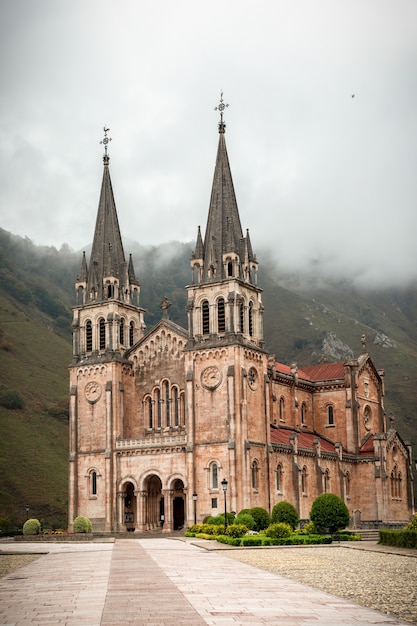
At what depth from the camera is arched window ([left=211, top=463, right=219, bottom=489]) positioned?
73938 millimetres

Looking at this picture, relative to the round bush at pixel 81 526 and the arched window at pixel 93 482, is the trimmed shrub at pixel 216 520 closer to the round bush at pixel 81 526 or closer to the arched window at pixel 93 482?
the round bush at pixel 81 526

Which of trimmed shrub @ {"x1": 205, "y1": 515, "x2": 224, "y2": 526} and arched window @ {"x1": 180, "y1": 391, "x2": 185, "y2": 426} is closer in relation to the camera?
trimmed shrub @ {"x1": 205, "y1": 515, "x2": 224, "y2": 526}

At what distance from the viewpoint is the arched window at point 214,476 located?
7394cm

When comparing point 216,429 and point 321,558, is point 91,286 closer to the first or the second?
point 216,429

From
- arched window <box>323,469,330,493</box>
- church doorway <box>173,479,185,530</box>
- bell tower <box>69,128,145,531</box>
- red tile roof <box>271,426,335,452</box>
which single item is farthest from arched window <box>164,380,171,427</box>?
arched window <box>323,469,330,493</box>

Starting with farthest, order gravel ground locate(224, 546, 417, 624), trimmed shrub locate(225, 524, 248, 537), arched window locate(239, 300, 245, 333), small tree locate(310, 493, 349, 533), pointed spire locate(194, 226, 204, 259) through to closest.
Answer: pointed spire locate(194, 226, 204, 259), arched window locate(239, 300, 245, 333), small tree locate(310, 493, 349, 533), trimmed shrub locate(225, 524, 248, 537), gravel ground locate(224, 546, 417, 624)

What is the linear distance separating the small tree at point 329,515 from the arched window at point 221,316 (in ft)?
71.3

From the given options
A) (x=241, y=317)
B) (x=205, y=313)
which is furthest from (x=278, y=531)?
(x=205, y=313)

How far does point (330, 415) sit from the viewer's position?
313 ft

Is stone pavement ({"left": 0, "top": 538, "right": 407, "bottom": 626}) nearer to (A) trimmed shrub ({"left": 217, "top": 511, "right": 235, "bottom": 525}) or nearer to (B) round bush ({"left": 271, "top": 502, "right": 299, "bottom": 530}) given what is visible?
(B) round bush ({"left": 271, "top": 502, "right": 299, "bottom": 530})

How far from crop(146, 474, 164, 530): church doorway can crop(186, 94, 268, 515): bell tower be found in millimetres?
6400

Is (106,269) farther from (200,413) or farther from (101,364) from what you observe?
(200,413)

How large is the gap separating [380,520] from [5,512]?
1796 inches

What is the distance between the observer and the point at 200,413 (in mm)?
76250
